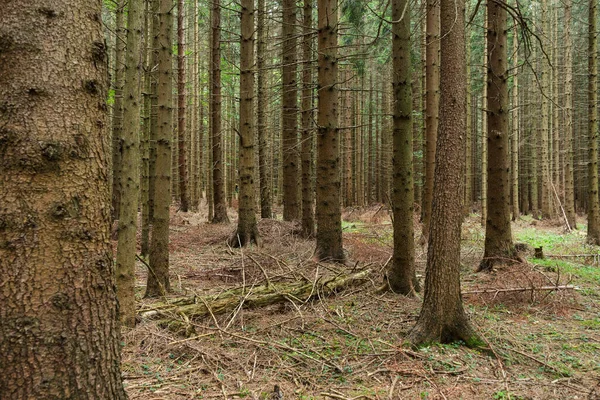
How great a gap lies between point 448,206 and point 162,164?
357 centimetres

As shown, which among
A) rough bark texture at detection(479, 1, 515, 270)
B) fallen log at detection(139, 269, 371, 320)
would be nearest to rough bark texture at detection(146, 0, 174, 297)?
fallen log at detection(139, 269, 371, 320)

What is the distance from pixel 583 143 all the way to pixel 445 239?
35.3 meters

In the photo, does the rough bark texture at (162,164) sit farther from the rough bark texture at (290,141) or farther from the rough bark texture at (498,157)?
the rough bark texture at (290,141)

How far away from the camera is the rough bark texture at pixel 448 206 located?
13.5 feet

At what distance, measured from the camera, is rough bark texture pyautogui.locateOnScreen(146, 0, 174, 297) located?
531 cm

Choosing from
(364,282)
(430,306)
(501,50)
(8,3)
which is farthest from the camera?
(501,50)

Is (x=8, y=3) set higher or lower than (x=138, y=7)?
lower

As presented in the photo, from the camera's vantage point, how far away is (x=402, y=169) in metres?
6.03

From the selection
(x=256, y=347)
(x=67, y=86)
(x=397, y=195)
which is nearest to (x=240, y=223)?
(x=397, y=195)

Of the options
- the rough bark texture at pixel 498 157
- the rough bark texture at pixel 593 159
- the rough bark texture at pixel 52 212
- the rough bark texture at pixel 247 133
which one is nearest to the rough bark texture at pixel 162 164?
the rough bark texture at pixel 247 133

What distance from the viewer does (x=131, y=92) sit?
4.03 meters

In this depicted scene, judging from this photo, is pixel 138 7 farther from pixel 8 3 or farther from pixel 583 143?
pixel 583 143

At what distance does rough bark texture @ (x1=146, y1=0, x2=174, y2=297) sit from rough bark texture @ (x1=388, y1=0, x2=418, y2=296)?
3.17 m

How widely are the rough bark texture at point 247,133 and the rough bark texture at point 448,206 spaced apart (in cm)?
517
